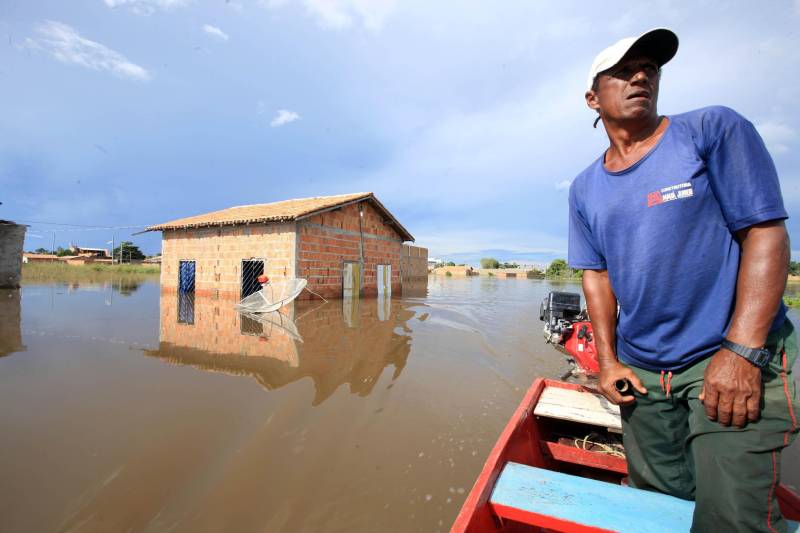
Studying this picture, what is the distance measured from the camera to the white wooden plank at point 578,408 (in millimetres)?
2551

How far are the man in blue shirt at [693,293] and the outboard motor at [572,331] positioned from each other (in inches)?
77.0

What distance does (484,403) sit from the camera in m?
4.09

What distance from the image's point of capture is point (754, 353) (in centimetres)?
108

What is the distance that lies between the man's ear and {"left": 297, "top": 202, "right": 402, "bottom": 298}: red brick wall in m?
11.5

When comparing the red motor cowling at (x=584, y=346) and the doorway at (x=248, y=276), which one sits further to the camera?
the doorway at (x=248, y=276)

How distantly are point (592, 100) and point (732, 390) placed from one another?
1.22 m

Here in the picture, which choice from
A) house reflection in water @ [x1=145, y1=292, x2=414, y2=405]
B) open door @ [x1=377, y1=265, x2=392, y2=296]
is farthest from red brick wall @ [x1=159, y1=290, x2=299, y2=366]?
open door @ [x1=377, y1=265, x2=392, y2=296]

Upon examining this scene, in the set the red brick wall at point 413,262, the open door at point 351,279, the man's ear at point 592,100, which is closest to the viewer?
the man's ear at point 592,100

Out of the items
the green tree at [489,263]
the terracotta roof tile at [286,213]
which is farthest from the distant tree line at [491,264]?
the terracotta roof tile at [286,213]

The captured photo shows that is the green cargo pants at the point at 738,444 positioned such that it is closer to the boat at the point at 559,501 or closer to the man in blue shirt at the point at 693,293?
the man in blue shirt at the point at 693,293

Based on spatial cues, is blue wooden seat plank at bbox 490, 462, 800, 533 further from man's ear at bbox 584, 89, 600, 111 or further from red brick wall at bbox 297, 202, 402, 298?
red brick wall at bbox 297, 202, 402, 298

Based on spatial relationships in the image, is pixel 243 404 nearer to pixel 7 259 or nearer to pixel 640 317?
pixel 640 317

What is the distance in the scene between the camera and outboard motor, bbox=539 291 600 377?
153 inches

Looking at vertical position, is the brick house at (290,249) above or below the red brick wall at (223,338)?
above
